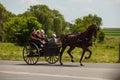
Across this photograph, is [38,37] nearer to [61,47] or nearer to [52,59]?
[61,47]

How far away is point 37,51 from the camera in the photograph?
17.0 metres

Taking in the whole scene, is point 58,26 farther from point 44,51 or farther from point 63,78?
point 63,78

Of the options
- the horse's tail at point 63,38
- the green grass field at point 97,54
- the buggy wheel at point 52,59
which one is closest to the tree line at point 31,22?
the green grass field at point 97,54

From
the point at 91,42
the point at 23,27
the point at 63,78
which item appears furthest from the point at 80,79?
the point at 23,27

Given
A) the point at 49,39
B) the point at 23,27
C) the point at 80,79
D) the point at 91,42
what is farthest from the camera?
the point at 23,27

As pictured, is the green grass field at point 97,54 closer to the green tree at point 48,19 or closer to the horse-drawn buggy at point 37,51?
the horse-drawn buggy at point 37,51

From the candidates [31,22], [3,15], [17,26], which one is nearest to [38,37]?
[3,15]

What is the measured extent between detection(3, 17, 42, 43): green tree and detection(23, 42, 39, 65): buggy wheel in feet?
183

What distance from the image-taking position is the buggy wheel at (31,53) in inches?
671

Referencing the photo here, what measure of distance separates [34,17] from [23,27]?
424 centimetres

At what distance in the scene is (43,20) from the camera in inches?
3418

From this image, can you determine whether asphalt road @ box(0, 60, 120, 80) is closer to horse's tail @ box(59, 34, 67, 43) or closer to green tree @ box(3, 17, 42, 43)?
horse's tail @ box(59, 34, 67, 43)

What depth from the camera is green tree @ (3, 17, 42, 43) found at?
75.8m

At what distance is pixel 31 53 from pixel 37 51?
305 mm
